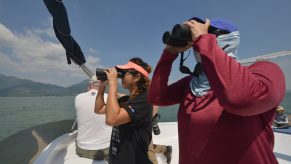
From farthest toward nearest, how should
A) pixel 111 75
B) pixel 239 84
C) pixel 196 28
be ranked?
pixel 111 75
pixel 196 28
pixel 239 84

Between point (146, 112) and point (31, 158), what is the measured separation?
155 cm

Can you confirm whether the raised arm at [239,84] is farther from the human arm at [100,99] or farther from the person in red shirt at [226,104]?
the human arm at [100,99]

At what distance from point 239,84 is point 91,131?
244cm

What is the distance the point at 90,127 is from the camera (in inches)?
107

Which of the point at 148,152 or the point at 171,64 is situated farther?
the point at 148,152

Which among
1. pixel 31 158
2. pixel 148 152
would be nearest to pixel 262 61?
pixel 148 152

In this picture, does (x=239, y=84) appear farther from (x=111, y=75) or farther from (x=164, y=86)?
(x=111, y=75)

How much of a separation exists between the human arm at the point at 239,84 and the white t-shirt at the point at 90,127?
224cm

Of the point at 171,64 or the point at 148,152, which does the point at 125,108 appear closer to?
the point at 148,152

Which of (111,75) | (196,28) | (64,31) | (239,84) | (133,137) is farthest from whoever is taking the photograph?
(64,31)

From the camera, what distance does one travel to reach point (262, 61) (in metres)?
0.75

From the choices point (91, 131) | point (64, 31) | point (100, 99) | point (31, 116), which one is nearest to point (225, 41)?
point (100, 99)

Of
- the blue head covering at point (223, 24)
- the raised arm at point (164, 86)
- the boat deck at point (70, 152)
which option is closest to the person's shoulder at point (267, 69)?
the blue head covering at point (223, 24)

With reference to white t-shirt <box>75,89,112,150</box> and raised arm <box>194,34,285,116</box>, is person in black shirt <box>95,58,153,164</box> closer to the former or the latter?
raised arm <box>194,34,285,116</box>
